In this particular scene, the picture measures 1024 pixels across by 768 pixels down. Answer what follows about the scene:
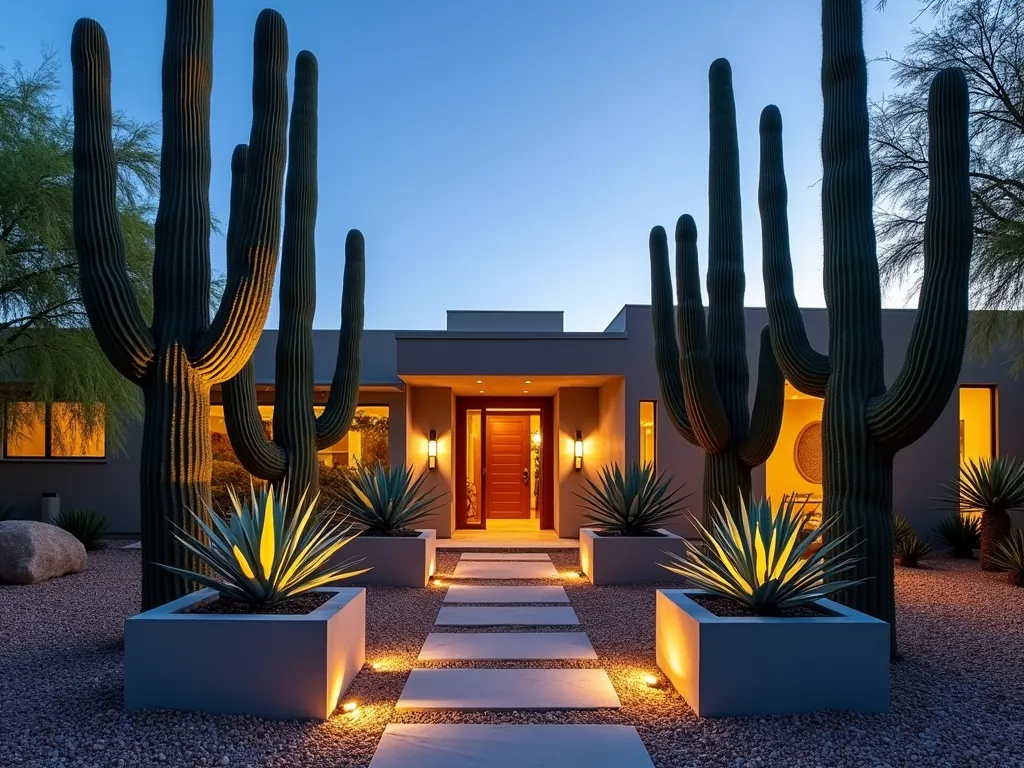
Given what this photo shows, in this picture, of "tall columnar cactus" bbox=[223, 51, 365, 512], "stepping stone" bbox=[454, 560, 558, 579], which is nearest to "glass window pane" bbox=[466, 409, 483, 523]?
"stepping stone" bbox=[454, 560, 558, 579]

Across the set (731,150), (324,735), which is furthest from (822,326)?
(324,735)

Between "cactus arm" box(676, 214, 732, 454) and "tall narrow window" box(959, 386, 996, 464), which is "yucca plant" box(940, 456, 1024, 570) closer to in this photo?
"tall narrow window" box(959, 386, 996, 464)

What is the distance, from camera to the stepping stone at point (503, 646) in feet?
15.2

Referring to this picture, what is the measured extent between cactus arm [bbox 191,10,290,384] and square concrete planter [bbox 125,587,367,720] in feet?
6.02

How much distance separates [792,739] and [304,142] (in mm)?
6230

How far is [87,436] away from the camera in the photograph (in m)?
9.35

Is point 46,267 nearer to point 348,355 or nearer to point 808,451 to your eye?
point 348,355

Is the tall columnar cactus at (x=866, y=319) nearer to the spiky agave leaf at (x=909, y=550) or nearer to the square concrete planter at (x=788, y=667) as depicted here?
the square concrete planter at (x=788, y=667)

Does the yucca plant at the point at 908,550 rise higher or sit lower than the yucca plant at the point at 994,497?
lower

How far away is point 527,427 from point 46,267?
28.0 feet

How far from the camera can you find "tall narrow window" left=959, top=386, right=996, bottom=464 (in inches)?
424

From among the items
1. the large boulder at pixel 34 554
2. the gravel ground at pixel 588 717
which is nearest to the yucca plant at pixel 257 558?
the gravel ground at pixel 588 717

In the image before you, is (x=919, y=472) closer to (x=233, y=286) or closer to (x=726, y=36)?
(x=726, y=36)

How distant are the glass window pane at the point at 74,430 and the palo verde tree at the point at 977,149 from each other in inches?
410
